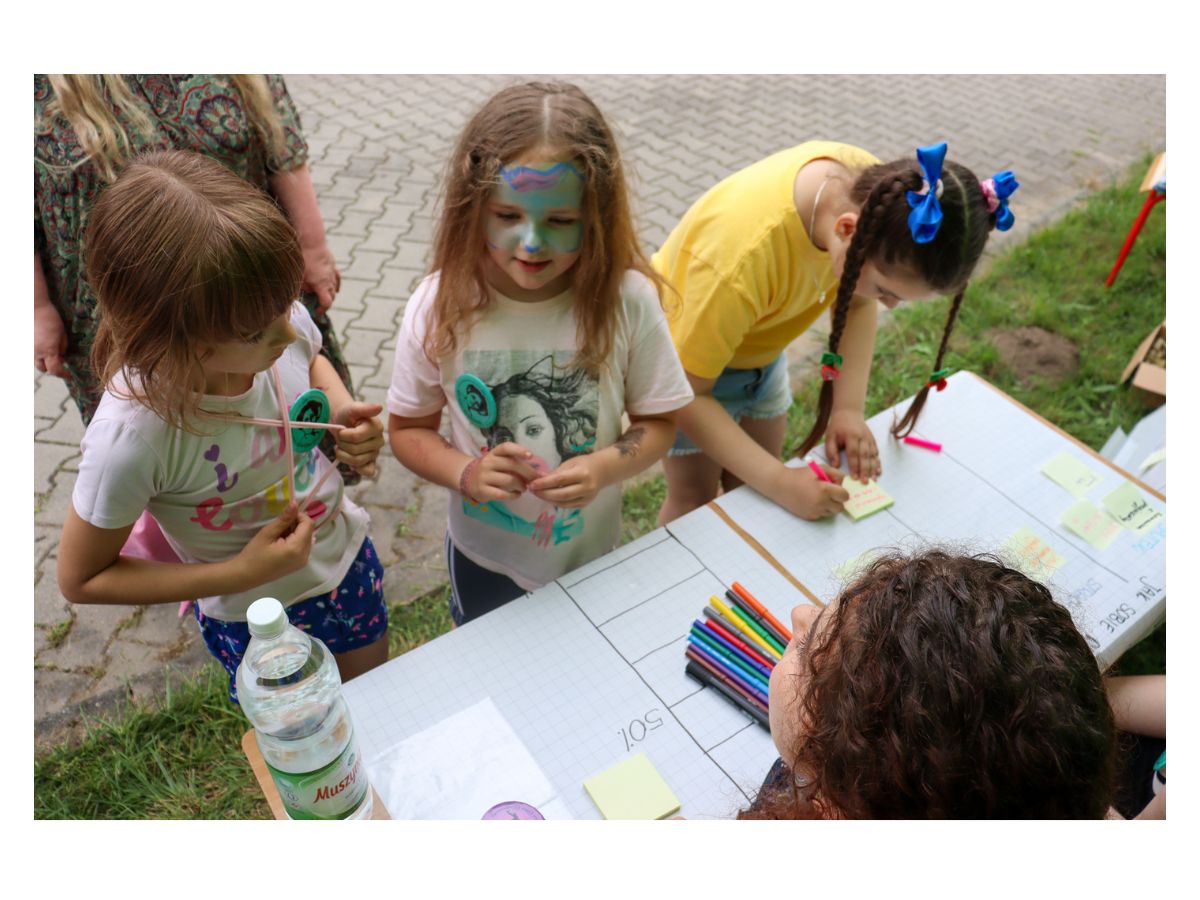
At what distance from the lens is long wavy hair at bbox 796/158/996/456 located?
157 cm

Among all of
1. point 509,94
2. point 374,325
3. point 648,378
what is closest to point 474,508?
point 648,378

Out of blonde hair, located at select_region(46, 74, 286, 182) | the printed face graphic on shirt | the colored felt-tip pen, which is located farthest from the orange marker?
blonde hair, located at select_region(46, 74, 286, 182)

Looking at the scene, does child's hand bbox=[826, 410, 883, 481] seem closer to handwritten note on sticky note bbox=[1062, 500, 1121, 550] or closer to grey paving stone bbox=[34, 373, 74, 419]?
handwritten note on sticky note bbox=[1062, 500, 1121, 550]

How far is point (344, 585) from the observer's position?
5.42ft

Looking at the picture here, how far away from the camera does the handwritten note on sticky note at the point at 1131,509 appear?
174 centimetres

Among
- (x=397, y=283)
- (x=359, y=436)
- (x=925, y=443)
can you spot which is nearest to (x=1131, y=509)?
(x=925, y=443)

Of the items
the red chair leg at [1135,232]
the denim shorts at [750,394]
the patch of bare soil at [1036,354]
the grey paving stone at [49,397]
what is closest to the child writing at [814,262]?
the denim shorts at [750,394]

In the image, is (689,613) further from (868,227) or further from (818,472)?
(868,227)

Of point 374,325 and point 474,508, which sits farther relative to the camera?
point 374,325

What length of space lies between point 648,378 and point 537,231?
15.1 inches

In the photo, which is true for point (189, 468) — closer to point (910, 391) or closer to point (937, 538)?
point (937, 538)

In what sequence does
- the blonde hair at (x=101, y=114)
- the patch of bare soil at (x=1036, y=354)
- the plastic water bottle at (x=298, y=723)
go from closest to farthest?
the plastic water bottle at (x=298, y=723), the blonde hair at (x=101, y=114), the patch of bare soil at (x=1036, y=354)

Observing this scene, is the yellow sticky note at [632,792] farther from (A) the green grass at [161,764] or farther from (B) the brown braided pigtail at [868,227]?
(A) the green grass at [161,764]

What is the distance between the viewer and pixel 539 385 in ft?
4.99
